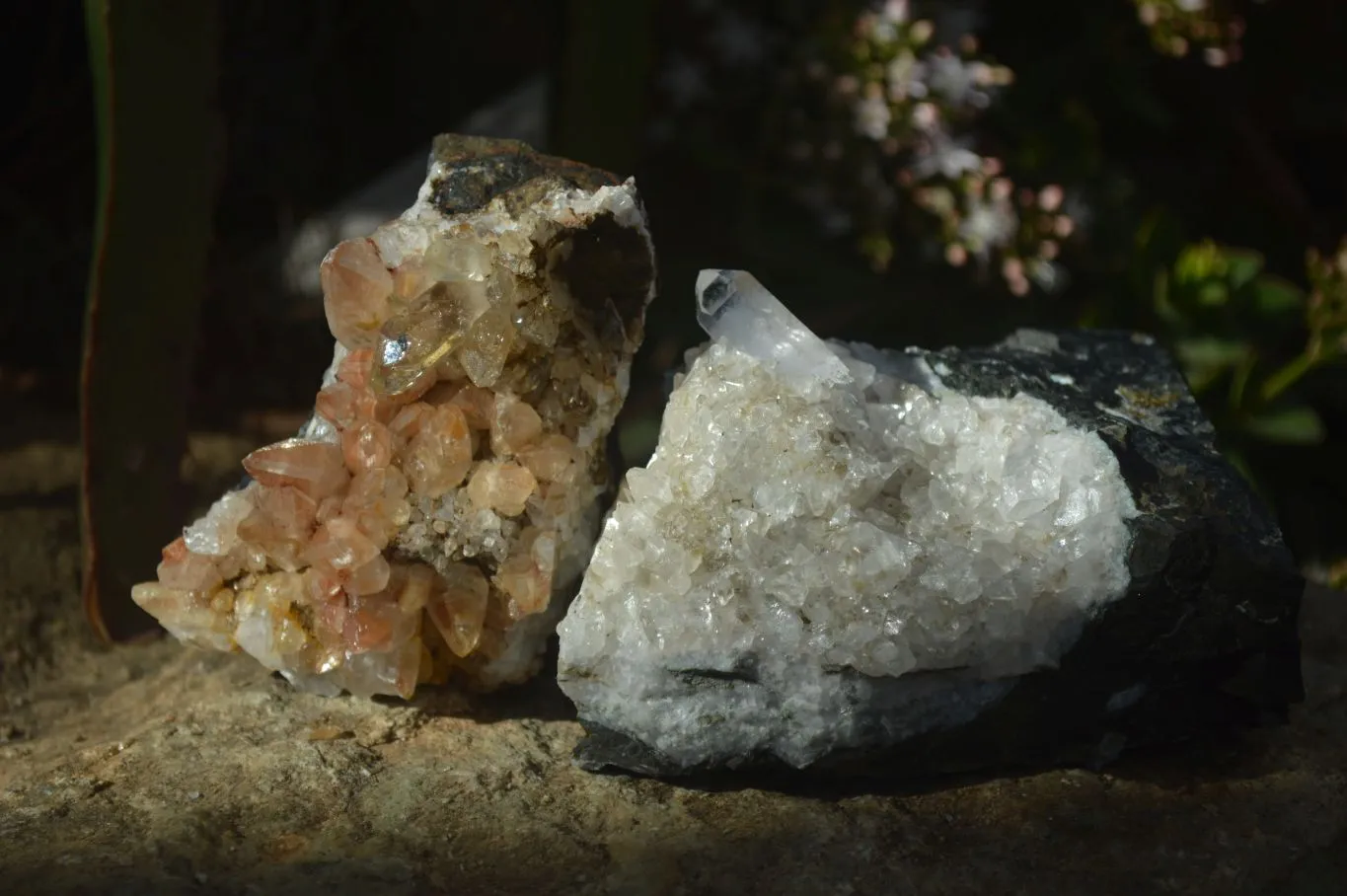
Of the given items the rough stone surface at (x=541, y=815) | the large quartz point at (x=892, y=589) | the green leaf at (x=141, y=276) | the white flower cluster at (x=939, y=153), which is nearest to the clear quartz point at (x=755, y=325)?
the large quartz point at (x=892, y=589)

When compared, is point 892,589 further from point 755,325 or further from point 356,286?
point 356,286

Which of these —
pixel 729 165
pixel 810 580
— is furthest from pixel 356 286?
pixel 729 165

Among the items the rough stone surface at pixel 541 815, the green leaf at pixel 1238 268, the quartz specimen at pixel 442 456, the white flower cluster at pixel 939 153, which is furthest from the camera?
the white flower cluster at pixel 939 153

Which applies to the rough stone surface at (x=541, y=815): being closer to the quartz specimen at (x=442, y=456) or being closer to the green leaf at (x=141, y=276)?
the quartz specimen at (x=442, y=456)

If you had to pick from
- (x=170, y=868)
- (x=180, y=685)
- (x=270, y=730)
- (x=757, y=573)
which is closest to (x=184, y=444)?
(x=180, y=685)

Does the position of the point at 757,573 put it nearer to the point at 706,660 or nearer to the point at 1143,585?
the point at 706,660

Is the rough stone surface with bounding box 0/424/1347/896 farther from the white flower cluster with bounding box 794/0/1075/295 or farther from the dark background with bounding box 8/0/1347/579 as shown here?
the white flower cluster with bounding box 794/0/1075/295

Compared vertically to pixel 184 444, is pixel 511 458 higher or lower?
higher
